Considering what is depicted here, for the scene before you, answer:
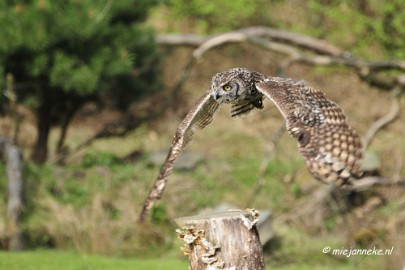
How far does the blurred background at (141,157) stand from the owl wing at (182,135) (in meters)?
3.94

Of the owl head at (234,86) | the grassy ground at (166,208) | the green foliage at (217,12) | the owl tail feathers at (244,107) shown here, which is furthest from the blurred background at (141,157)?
the owl head at (234,86)

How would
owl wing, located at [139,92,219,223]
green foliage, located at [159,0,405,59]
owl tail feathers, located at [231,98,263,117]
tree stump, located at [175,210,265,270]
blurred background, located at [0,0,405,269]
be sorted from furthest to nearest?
green foliage, located at [159,0,405,59] < blurred background, located at [0,0,405,269] < owl tail feathers, located at [231,98,263,117] < owl wing, located at [139,92,219,223] < tree stump, located at [175,210,265,270]

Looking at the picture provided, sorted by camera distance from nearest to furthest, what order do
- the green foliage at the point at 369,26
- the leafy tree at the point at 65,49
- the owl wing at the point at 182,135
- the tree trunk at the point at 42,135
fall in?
the owl wing at the point at 182,135 → the leafy tree at the point at 65,49 → the tree trunk at the point at 42,135 → the green foliage at the point at 369,26

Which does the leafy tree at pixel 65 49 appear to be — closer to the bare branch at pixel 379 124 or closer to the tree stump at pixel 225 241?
the bare branch at pixel 379 124

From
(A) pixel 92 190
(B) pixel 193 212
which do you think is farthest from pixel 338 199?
(A) pixel 92 190

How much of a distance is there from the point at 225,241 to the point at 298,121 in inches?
34.6

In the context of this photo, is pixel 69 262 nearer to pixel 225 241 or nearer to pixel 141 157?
pixel 141 157

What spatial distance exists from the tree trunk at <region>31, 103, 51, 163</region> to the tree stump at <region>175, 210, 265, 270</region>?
28.3ft

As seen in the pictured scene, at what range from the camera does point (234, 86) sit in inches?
280

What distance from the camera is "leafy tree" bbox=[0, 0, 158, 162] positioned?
525 inches

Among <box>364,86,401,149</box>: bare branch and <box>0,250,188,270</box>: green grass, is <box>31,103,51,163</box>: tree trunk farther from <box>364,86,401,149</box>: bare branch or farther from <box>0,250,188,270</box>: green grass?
<box>364,86,401,149</box>: bare branch

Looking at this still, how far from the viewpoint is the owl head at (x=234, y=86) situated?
702 centimetres

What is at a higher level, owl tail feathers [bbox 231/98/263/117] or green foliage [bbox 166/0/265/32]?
green foliage [bbox 166/0/265/32]

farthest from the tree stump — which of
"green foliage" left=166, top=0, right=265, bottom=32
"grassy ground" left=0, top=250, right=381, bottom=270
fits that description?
"green foliage" left=166, top=0, right=265, bottom=32
